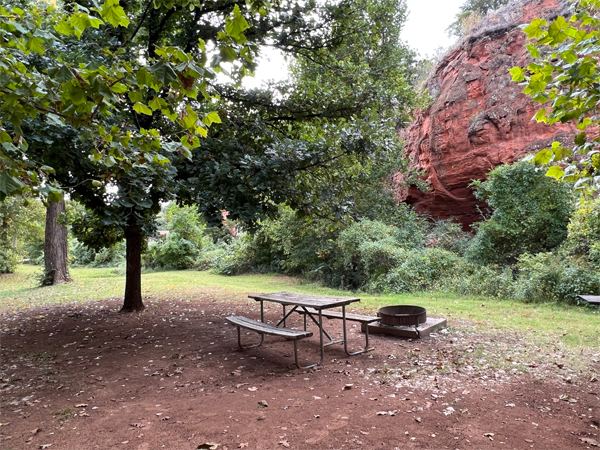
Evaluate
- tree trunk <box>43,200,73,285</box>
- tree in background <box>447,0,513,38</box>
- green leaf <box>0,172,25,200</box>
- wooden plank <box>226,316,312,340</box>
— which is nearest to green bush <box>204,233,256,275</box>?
tree trunk <box>43,200,73,285</box>

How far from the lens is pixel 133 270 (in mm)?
8508

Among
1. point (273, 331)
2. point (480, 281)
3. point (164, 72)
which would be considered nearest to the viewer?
point (164, 72)

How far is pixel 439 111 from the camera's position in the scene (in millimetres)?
16969

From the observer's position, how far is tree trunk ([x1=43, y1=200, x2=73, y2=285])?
45.8 feet

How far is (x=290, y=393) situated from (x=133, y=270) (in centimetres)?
583

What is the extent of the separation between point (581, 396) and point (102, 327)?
7.26 m

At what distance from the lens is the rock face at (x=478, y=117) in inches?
572

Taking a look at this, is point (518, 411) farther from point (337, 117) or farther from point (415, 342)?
point (337, 117)

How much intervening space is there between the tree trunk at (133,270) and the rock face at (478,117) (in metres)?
13.1

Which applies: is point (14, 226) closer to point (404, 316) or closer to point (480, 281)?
point (404, 316)

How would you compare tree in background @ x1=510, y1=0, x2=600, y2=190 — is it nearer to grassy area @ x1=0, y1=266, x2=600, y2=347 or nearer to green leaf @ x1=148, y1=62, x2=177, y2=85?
green leaf @ x1=148, y1=62, x2=177, y2=85

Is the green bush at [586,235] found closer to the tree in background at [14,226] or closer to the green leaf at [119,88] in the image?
the green leaf at [119,88]

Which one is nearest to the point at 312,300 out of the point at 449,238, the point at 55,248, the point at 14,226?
the point at 449,238

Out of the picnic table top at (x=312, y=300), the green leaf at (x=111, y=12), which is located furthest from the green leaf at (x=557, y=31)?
the picnic table top at (x=312, y=300)
